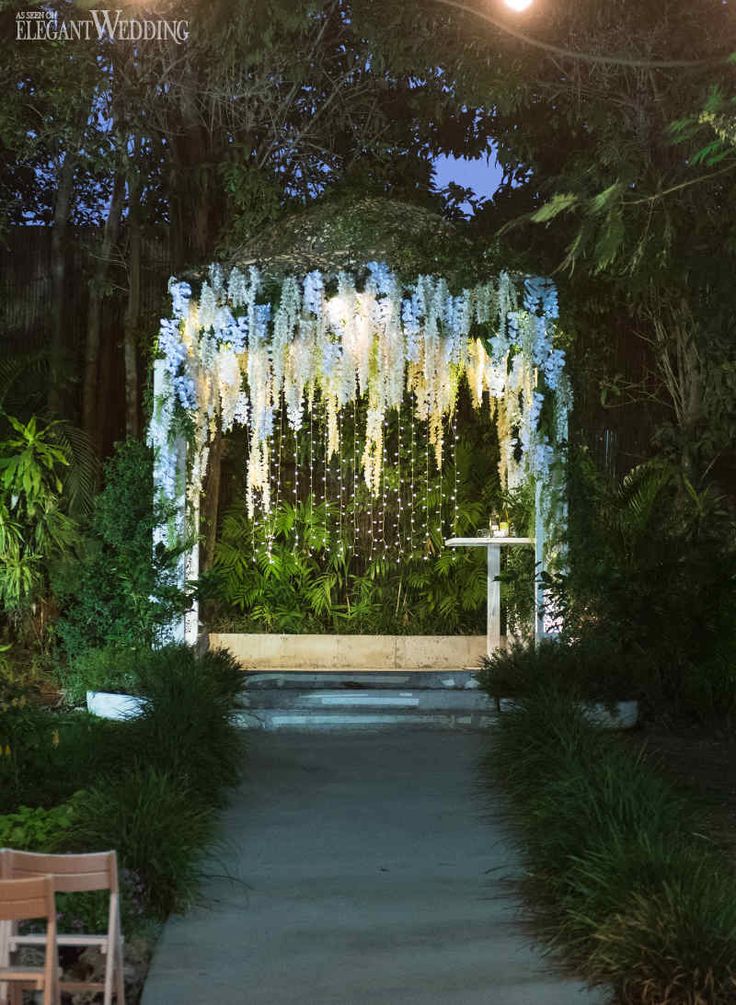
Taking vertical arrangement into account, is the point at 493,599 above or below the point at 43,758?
above

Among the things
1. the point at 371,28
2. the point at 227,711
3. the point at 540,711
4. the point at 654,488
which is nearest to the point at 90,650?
the point at 227,711

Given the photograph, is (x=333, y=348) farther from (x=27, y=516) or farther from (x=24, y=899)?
(x=24, y=899)

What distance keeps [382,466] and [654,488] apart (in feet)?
10.6

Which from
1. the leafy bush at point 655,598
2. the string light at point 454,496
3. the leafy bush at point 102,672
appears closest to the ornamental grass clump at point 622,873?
the leafy bush at point 655,598

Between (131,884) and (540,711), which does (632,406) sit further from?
(131,884)

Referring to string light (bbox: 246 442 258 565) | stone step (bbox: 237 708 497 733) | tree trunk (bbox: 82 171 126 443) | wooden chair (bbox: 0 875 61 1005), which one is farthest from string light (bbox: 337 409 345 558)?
wooden chair (bbox: 0 875 61 1005)

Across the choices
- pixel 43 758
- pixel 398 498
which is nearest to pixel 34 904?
pixel 43 758

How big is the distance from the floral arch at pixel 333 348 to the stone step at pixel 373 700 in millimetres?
740

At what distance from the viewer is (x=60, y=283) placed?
11625 millimetres

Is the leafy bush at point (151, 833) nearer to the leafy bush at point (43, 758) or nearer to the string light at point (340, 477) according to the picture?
the leafy bush at point (43, 758)

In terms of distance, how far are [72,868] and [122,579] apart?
591 cm

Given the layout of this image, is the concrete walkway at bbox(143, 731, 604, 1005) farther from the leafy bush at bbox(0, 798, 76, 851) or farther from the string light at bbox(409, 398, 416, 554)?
the string light at bbox(409, 398, 416, 554)

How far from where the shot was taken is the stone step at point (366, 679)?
917 centimetres

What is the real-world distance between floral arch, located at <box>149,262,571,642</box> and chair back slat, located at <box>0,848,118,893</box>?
5.90 meters
